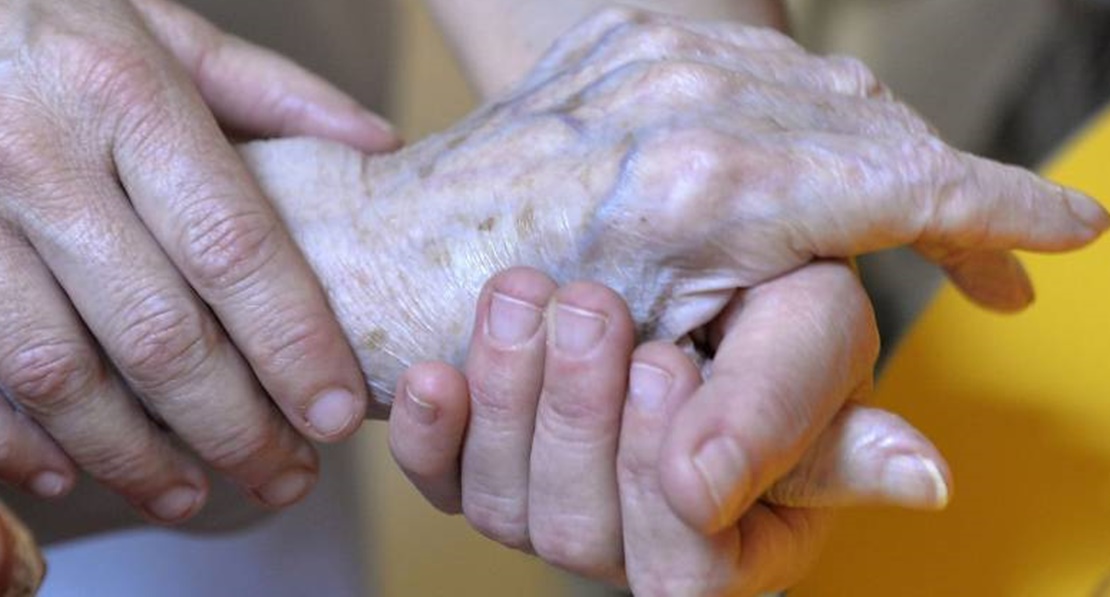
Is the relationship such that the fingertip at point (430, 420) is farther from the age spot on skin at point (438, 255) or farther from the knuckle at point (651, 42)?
the knuckle at point (651, 42)

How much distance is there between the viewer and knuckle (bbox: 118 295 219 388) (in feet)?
2.22

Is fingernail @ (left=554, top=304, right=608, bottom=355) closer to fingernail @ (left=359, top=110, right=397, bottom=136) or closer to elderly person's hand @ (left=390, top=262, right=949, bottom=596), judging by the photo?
elderly person's hand @ (left=390, top=262, right=949, bottom=596)

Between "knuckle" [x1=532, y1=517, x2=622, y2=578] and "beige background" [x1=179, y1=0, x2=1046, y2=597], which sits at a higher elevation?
"knuckle" [x1=532, y1=517, x2=622, y2=578]

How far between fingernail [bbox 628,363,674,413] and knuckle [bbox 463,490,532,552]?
11cm

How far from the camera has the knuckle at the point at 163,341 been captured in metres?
0.68

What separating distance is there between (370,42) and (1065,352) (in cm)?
58

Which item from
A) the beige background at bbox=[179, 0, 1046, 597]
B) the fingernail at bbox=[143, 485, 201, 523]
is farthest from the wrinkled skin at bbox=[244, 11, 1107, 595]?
the beige background at bbox=[179, 0, 1046, 597]

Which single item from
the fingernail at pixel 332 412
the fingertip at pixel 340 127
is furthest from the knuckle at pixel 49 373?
the fingertip at pixel 340 127

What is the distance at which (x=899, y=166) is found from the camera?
2.06 feet

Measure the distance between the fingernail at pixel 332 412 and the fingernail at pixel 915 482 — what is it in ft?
0.90

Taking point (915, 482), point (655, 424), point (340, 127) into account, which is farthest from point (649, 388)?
point (340, 127)

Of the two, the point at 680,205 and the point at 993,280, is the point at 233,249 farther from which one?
the point at 993,280

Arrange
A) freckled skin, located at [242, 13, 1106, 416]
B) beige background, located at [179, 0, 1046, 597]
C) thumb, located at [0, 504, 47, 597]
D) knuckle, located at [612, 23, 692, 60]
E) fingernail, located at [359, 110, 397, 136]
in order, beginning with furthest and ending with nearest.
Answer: beige background, located at [179, 0, 1046, 597], fingernail, located at [359, 110, 397, 136], knuckle, located at [612, 23, 692, 60], freckled skin, located at [242, 13, 1106, 416], thumb, located at [0, 504, 47, 597]

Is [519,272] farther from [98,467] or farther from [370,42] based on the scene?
[370,42]
